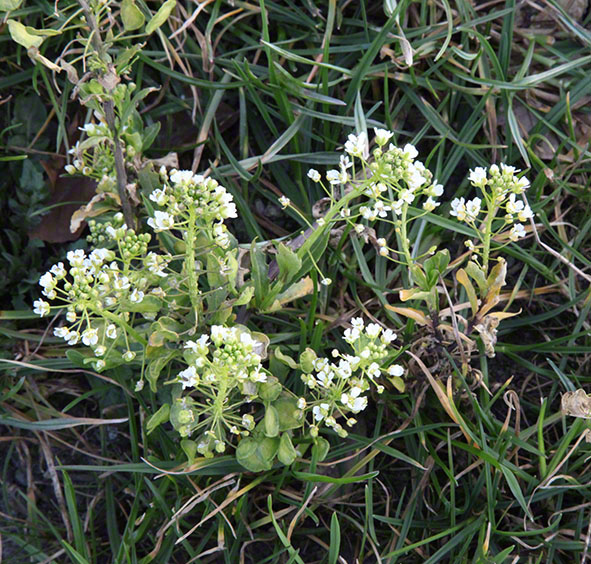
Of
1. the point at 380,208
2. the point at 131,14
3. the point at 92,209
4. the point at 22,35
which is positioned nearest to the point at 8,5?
the point at 22,35

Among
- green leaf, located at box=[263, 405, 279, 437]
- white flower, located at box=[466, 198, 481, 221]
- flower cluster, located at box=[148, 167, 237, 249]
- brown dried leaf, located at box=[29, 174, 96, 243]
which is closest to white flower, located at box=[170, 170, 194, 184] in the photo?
flower cluster, located at box=[148, 167, 237, 249]

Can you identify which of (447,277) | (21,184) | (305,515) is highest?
(21,184)

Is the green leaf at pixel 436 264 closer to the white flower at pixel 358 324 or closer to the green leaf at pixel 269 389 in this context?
the white flower at pixel 358 324

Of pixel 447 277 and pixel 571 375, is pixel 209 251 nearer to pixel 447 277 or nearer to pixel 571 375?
pixel 447 277

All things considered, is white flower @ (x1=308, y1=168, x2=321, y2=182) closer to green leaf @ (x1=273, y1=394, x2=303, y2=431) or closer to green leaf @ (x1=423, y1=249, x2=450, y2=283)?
green leaf @ (x1=423, y1=249, x2=450, y2=283)

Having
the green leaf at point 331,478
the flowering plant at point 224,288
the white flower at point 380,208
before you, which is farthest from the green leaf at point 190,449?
the white flower at point 380,208

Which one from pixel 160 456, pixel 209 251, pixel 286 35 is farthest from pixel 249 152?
pixel 160 456
